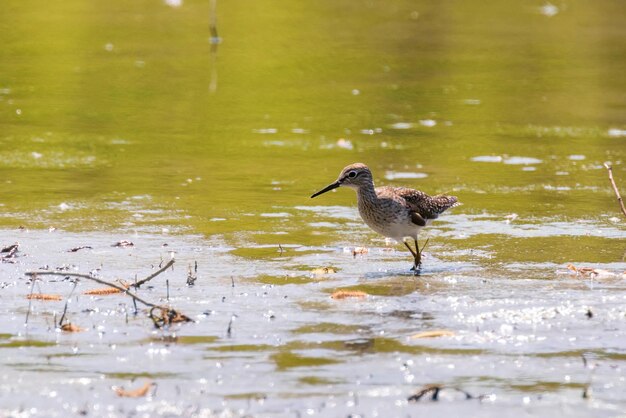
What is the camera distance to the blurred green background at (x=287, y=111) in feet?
43.6

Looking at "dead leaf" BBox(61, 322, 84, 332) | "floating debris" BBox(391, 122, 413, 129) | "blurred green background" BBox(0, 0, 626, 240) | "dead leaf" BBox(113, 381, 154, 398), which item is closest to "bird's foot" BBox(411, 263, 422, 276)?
"blurred green background" BBox(0, 0, 626, 240)

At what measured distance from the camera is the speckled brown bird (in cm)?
1074

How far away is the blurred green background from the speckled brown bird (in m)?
1.19

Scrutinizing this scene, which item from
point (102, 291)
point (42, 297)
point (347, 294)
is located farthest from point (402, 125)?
point (42, 297)

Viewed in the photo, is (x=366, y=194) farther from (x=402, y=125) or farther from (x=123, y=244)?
(x=402, y=125)

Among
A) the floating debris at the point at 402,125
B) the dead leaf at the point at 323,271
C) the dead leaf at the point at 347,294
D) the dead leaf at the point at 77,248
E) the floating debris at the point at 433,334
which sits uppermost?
the floating debris at the point at 402,125

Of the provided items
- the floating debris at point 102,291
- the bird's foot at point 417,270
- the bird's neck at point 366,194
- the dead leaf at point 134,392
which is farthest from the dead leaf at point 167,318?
the bird's neck at point 366,194

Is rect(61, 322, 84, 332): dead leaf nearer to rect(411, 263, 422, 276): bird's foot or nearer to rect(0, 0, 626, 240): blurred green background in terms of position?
rect(411, 263, 422, 276): bird's foot

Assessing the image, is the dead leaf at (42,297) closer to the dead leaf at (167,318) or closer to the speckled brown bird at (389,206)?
the dead leaf at (167,318)

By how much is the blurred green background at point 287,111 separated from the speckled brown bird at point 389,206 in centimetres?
119

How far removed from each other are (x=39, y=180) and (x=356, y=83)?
28.6 feet

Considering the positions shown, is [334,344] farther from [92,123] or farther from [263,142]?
[92,123]

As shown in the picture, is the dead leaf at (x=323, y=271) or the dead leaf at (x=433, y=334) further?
the dead leaf at (x=323, y=271)

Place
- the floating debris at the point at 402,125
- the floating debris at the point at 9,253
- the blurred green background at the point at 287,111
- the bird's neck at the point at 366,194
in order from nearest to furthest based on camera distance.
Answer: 1. the floating debris at the point at 9,253
2. the bird's neck at the point at 366,194
3. the blurred green background at the point at 287,111
4. the floating debris at the point at 402,125
